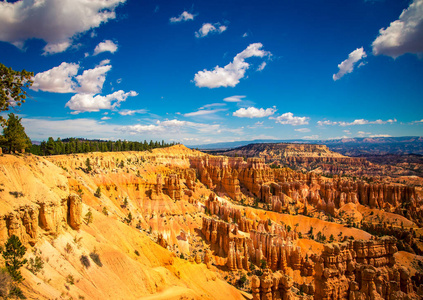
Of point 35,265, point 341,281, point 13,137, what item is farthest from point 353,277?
point 13,137

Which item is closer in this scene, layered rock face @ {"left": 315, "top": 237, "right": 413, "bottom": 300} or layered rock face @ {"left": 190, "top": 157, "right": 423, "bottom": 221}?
layered rock face @ {"left": 315, "top": 237, "right": 413, "bottom": 300}

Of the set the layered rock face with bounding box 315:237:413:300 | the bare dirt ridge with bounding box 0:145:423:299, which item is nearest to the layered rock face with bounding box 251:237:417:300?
the layered rock face with bounding box 315:237:413:300

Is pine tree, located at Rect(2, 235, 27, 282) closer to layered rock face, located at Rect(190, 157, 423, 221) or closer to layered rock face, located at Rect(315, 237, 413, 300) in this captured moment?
layered rock face, located at Rect(315, 237, 413, 300)

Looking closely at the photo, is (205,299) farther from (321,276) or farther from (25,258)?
(25,258)

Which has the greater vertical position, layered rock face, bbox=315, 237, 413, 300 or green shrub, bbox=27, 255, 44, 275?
green shrub, bbox=27, 255, 44, 275

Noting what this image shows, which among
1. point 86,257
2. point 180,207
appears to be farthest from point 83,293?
point 180,207

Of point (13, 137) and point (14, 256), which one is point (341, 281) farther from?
point (13, 137)

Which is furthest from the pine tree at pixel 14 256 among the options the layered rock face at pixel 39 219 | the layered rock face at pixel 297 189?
the layered rock face at pixel 297 189

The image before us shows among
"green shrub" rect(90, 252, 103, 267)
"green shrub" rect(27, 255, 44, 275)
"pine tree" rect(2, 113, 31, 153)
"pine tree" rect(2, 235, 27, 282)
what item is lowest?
"green shrub" rect(90, 252, 103, 267)

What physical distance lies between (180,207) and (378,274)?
39803mm

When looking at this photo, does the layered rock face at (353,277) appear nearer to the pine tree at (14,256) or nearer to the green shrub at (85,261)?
the green shrub at (85,261)

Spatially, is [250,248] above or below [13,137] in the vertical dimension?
below

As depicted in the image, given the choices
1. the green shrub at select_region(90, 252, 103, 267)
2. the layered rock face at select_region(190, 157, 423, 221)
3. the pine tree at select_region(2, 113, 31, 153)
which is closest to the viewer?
the green shrub at select_region(90, 252, 103, 267)

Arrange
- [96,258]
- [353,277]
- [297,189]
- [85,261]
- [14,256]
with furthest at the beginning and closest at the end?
1. [297,189]
2. [353,277]
3. [96,258]
4. [85,261]
5. [14,256]
